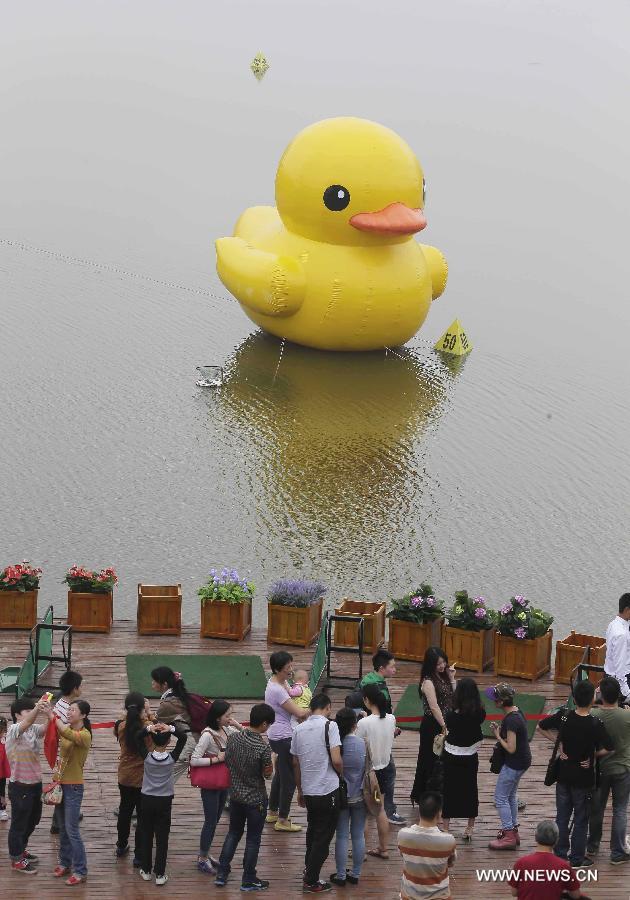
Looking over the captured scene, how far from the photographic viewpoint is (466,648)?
1747 centimetres

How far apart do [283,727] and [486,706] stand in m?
4.00

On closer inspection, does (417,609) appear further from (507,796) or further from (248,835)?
(248,835)

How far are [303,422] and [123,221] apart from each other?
16.6 meters

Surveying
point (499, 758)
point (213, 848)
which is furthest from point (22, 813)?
point (499, 758)

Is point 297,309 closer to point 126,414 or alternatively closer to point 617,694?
point 126,414

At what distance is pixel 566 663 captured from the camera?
17.1 metres

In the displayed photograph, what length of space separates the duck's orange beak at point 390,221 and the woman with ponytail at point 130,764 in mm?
16925

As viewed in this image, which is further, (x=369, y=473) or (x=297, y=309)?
(x=297, y=309)

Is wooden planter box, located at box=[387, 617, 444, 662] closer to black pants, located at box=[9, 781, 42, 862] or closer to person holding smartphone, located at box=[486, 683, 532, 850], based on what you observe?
person holding smartphone, located at box=[486, 683, 532, 850]

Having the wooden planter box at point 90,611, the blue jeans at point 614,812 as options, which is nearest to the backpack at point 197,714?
the blue jeans at point 614,812

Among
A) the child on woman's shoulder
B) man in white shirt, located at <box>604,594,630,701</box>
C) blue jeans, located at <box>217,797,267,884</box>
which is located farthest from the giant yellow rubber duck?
blue jeans, located at <box>217,797,267,884</box>

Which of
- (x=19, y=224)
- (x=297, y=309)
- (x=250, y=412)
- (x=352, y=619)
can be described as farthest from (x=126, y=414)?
(x=19, y=224)

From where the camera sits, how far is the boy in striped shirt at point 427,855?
1059cm

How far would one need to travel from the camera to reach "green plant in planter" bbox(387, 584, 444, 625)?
17594 mm
